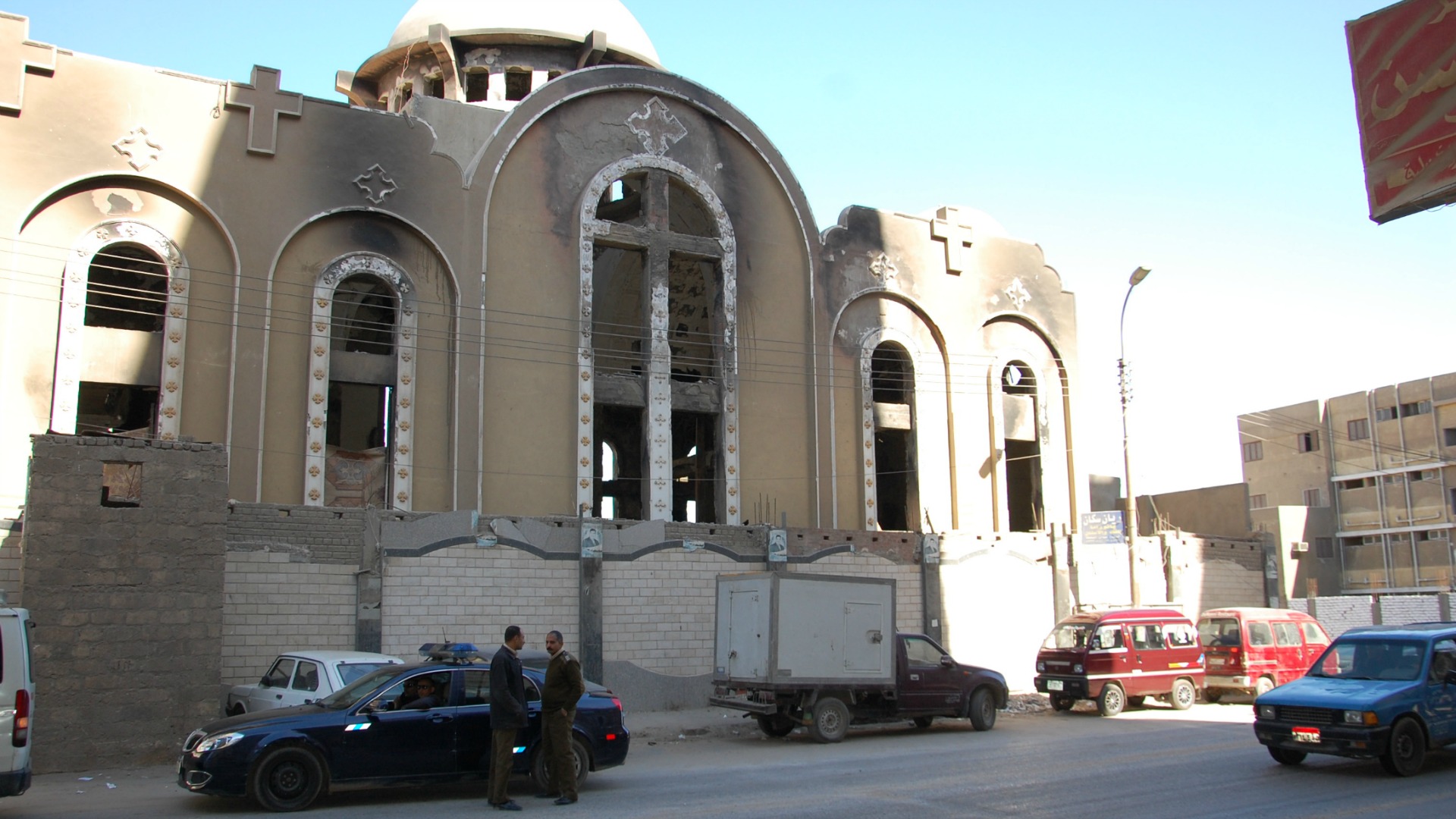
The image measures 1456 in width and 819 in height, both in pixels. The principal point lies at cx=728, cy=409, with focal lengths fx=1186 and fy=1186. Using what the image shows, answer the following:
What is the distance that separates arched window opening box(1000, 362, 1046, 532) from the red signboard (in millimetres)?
19282

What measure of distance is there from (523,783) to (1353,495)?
168ft

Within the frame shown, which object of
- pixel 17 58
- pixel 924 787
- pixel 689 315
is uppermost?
pixel 17 58

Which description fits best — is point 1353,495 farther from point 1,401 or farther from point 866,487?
point 1,401

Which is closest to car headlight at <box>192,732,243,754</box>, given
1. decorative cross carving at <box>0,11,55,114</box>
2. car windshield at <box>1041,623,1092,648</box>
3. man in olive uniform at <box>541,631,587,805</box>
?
man in olive uniform at <box>541,631,587,805</box>

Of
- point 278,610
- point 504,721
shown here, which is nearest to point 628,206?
point 278,610

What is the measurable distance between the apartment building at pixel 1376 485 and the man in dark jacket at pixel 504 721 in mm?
39683

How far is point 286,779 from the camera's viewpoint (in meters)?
11.3

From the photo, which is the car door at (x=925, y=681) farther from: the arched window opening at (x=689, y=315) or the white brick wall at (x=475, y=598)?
the arched window opening at (x=689, y=315)

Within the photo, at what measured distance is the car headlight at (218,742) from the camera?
11141mm

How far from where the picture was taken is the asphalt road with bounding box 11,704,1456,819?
1113 cm

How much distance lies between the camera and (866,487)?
95.1 ft

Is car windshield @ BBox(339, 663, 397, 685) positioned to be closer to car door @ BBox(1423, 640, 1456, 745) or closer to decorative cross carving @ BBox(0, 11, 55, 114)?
car door @ BBox(1423, 640, 1456, 745)

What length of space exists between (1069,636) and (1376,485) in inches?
1501

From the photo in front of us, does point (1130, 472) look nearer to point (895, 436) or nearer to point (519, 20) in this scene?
point (895, 436)
